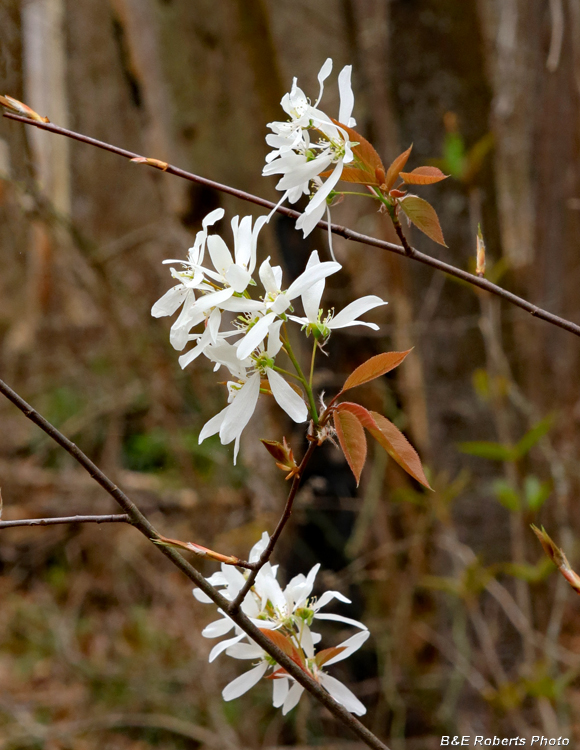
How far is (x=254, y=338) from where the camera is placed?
0.48 metres

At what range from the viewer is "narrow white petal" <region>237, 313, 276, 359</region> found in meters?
0.48

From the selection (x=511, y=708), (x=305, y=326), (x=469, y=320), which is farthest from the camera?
(x=469, y=320)

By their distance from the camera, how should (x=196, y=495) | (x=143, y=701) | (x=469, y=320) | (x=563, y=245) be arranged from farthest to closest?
(x=143, y=701) < (x=196, y=495) < (x=469, y=320) < (x=563, y=245)

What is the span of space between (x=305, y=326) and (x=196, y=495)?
70.2 inches

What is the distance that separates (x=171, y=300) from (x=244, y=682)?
0.41 meters

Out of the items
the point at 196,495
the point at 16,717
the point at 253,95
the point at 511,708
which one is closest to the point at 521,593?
the point at 511,708

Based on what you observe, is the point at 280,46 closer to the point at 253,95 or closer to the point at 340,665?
the point at 253,95

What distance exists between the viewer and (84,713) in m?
2.56

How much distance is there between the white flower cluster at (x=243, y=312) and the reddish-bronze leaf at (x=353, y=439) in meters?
0.03

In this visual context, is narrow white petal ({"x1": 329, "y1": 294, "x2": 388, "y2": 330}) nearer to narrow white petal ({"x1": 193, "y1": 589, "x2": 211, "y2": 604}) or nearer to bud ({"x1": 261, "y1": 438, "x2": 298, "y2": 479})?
bud ({"x1": 261, "y1": 438, "x2": 298, "y2": 479})

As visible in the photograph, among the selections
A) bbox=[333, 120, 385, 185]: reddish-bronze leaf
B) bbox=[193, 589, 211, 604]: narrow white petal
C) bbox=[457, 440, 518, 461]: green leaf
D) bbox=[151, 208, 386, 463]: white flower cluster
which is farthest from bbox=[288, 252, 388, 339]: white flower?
bbox=[457, 440, 518, 461]: green leaf

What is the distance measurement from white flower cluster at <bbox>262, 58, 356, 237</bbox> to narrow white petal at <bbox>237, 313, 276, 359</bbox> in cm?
10

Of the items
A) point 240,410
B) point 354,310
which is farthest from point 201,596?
point 354,310

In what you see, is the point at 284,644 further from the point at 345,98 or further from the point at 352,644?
the point at 345,98
